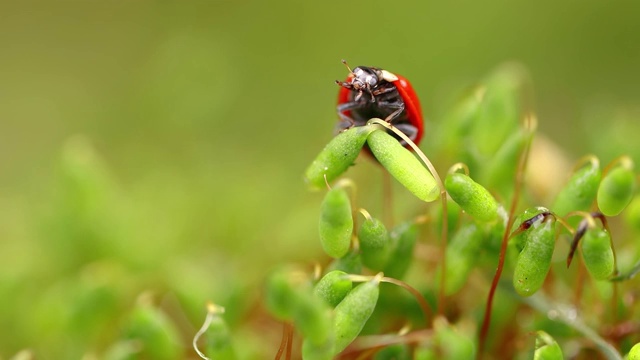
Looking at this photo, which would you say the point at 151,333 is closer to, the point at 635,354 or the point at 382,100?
the point at 382,100

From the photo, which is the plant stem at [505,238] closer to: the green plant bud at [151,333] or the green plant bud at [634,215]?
the green plant bud at [634,215]

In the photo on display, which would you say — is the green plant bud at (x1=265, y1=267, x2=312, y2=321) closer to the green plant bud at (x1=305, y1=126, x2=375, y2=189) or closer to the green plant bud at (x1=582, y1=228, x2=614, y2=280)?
the green plant bud at (x1=305, y1=126, x2=375, y2=189)

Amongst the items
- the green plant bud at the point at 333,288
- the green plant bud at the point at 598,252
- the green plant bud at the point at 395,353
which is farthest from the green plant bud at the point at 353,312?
the green plant bud at the point at 598,252

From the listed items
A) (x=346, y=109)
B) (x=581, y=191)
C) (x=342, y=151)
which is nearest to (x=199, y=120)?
(x=346, y=109)

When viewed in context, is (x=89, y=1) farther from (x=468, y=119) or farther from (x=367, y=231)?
(x=367, y=231)

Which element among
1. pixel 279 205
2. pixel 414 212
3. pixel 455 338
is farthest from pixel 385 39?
pixel 455 338

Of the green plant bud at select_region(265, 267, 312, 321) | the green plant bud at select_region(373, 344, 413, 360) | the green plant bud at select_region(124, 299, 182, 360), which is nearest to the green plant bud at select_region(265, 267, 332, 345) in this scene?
the green plant bud at select_region(265, 267, 312, 321)
